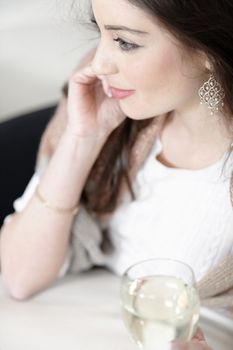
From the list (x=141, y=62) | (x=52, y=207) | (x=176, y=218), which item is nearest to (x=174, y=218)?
(x=176, y=218)

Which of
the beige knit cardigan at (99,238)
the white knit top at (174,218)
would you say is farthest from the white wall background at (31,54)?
the white knit top at (174,218)

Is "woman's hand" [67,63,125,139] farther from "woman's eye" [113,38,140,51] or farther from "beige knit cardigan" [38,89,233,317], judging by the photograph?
"woman's eye" [113,38,140,51]

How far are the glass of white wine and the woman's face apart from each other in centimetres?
27

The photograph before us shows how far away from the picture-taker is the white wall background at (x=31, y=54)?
6.57 feet

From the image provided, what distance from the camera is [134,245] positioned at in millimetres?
1373

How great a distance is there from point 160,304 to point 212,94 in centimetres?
36

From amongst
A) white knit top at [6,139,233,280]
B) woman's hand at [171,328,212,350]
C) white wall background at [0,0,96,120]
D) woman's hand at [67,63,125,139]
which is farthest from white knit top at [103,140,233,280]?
white wall background at [0,0,96,120]

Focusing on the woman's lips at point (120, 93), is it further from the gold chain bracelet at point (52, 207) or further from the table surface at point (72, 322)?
the table surface at point (72, 322)

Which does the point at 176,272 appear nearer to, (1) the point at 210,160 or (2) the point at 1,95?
(1) the point at 210,160

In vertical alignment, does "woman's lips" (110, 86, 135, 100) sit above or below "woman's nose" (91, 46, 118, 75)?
below

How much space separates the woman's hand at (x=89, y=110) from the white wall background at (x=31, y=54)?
669 millimetres

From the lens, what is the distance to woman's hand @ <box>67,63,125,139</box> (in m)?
1.30

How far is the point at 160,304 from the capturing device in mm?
973

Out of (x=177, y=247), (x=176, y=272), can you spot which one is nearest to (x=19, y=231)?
(x=177, y=247)
